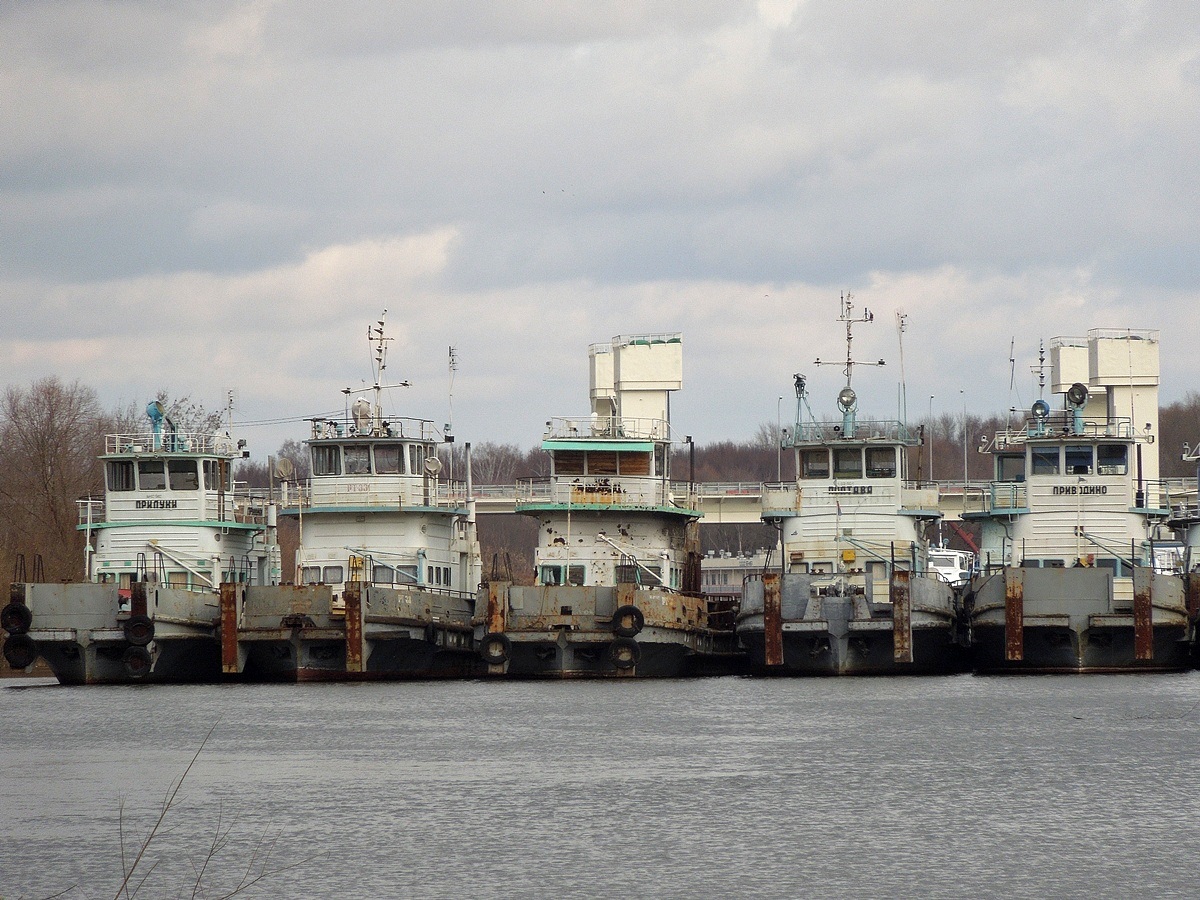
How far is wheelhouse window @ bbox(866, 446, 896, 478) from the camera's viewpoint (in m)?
56.9

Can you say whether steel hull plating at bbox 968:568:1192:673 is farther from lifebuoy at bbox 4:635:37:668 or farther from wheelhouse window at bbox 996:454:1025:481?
lifebuoy at bbox 4:635:37:668

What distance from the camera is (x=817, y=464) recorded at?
57469 millimetres

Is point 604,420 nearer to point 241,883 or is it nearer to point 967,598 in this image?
point 967,598

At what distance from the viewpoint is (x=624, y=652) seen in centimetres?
5178

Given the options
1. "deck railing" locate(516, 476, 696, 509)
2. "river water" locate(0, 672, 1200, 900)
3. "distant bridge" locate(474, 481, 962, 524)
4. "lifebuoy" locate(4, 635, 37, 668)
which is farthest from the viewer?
"distant bridge" locate(474, 481, 962, 524)

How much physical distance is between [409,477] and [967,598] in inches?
624

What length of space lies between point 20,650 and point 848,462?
23.1 meters

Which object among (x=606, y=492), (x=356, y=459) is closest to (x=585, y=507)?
(x=606, y=492)

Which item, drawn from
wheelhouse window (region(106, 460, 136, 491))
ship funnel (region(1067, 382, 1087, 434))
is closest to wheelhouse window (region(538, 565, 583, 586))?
wheelhouse window (region(106, 460, 136, 491))

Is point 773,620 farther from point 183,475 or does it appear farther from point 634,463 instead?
point 183,475

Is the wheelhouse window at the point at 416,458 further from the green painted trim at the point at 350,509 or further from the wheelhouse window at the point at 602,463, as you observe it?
the wheelhouse window at the point at 602,463

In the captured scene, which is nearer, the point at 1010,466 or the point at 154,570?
the point at 154,570

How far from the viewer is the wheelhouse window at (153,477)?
56750mm

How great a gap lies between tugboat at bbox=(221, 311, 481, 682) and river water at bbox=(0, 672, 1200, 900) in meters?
2.39
